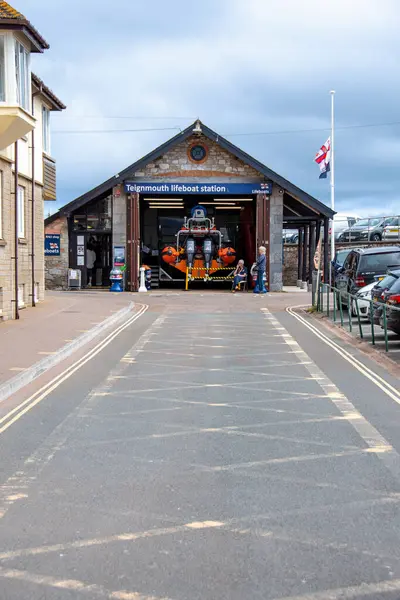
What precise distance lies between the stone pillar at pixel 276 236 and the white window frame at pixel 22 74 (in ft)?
50.1

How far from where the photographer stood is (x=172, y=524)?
4.61 metres

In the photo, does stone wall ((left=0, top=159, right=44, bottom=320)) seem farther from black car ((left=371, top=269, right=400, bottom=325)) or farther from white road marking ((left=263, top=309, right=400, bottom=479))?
white road marking ((left=263, top=309, right=400, bottom=479))

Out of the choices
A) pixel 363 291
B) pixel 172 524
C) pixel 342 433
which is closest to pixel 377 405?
pixel 342 433

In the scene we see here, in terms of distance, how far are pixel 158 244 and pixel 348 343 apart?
21.6 m

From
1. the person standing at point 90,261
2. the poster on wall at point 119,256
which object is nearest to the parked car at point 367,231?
the person standing at point 90,261

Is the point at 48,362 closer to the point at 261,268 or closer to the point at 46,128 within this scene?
the point at 46,128

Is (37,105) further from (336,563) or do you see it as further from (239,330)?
(336,563)

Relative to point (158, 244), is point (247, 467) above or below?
below

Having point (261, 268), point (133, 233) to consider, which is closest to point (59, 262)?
point (133, 233)

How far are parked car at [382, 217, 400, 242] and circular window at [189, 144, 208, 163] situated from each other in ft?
49.6

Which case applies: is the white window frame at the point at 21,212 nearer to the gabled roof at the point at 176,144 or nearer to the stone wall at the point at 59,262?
the gabled roof at the point at 176,144

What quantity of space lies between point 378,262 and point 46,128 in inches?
456

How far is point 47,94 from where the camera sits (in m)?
22.2

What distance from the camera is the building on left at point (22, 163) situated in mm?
16297
